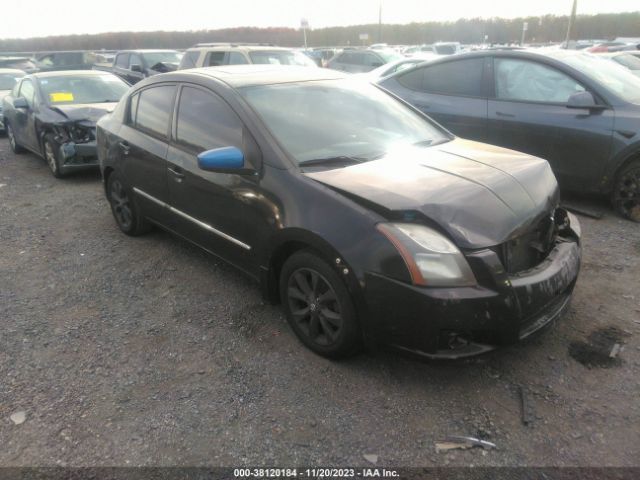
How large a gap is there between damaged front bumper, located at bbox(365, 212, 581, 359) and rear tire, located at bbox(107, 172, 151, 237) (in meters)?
2.97

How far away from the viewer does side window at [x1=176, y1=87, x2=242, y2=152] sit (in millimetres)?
3361

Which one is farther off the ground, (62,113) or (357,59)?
(357,59)

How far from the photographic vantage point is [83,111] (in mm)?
7211

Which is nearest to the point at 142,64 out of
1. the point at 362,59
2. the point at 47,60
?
the point at 362,59

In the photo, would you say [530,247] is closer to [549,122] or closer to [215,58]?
[549,122]

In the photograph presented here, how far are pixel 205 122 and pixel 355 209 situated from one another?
1544mm

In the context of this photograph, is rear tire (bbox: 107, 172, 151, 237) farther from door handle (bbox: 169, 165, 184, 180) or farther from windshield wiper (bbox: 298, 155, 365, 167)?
windshield wiper (bbox: 298, 155, 365, 167)

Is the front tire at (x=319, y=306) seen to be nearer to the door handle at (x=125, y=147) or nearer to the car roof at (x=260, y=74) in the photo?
the car roof at (x=260, y=74)

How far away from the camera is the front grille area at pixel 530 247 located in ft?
8.46

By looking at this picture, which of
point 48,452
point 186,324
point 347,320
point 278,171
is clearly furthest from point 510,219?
point 48,452

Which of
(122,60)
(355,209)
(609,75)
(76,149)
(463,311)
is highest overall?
(609,75)

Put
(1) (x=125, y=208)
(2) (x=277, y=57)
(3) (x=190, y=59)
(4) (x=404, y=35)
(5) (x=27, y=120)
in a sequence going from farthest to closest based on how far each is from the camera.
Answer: (4) (x=404, y=35) < (3) (x=190, y=59) < (2) (x=277, y=57) < (5) (x=27, y=120) < (1) (x=125, y=208)

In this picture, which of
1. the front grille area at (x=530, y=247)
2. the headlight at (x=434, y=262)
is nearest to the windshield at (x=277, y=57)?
the front grille area at (x=530, y=247)

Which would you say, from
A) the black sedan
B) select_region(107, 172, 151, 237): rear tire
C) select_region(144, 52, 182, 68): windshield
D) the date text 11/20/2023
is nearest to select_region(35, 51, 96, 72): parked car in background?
select_region(144, 52, 182, 68): windshield
